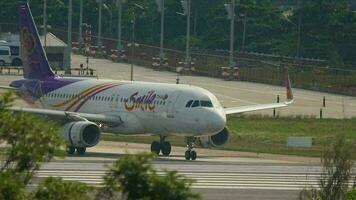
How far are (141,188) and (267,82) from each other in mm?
93403

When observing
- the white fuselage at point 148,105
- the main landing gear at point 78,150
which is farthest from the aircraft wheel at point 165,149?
the main landing gear at point 78,150

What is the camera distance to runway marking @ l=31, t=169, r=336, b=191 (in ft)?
147

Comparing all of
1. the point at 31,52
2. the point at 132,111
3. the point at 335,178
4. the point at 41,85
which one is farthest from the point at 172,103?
the point at 335,178

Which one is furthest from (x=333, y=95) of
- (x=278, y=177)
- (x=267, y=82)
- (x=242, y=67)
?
(x=278, y=177)

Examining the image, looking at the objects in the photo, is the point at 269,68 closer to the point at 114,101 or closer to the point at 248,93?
the point at 248,93

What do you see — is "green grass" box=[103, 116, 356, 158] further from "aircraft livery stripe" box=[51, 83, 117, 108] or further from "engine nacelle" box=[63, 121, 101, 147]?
"engine nacelle" box=[63, 121, 101, 147]

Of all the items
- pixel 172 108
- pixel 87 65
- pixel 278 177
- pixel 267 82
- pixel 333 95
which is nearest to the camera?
pixel 278 177

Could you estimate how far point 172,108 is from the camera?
189 ft

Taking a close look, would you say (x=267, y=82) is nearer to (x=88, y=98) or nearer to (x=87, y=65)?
(x=87, y=65)

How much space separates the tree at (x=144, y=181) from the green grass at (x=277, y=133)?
43340 mm

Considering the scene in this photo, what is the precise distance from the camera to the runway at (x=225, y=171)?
142 feet

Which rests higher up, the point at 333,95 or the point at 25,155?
the point at 25,155

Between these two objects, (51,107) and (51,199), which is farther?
(51,107)

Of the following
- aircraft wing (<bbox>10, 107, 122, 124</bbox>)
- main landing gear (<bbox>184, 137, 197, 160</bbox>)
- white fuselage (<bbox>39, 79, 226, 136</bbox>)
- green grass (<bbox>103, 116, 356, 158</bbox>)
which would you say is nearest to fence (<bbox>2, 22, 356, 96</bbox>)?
green grass (<bbox>103, 116, 356, 158</bbox>)
